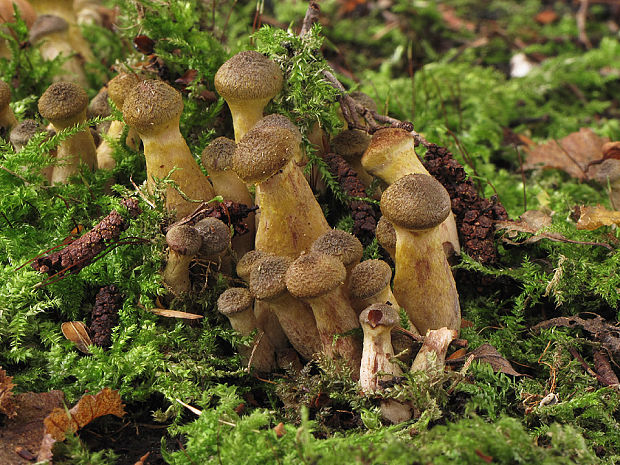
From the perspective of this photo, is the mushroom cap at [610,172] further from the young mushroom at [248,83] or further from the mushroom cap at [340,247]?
the young mushroom at [248,83]

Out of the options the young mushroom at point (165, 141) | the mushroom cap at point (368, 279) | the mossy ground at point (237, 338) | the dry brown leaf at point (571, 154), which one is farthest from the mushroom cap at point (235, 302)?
the dry brown leaf at point (571, 154)

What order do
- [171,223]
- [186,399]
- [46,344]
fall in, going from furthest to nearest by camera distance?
[171,223] → [46,344] → [186,399]

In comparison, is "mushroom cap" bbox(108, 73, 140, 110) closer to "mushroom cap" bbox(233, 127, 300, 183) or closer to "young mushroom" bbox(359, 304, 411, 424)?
"mushroom cap" bbox(233, 127, 300, 183)

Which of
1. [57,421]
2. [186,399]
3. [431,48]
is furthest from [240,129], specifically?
[431,48]

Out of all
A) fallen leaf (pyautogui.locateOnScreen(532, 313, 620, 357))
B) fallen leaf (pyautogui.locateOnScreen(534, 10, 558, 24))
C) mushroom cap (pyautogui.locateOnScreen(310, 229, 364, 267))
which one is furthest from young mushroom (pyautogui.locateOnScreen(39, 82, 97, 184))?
fallen leaf (pyautogui.locateOnScreen(534, 10, 558, 24))

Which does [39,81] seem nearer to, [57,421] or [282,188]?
[282,188]

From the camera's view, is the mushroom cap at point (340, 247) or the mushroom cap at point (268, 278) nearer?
the mushroom cap at point (268, 278)

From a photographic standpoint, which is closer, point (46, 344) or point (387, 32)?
point (46, 344)
